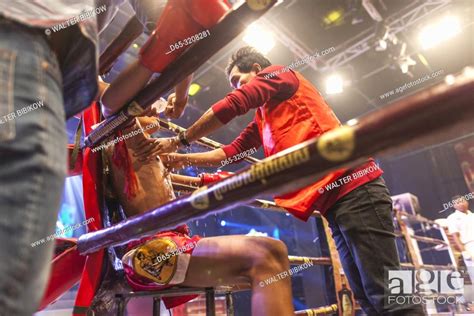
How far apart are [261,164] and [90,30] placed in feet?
1.53

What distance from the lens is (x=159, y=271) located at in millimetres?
1386

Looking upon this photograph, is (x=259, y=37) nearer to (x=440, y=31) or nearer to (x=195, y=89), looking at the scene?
(x=195, y=89)

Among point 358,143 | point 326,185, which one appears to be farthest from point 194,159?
point 358,143

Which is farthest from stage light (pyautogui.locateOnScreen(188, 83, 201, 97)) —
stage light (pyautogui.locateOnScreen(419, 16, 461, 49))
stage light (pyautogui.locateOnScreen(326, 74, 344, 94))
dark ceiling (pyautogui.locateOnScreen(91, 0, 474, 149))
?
stage light (pyautogui.locateOnScreen(419, 16, 461, 49))

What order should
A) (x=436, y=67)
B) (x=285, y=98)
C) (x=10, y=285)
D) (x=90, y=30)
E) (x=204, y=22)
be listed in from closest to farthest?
(x=10, y=285)
(x=90, y=30)
(x=204, y=22)
(x=285, y=98)
(x=436, y=67)

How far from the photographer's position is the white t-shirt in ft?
21.6

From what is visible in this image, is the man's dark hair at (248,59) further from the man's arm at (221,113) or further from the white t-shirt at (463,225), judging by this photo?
the white t-shirt at (463,225)

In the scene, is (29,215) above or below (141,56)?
below

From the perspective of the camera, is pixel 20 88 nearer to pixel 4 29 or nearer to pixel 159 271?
pixel 4 29

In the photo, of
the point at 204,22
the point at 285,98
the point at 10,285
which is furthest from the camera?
the point at 285,98

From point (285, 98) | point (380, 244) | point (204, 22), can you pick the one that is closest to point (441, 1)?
point (285, 98)

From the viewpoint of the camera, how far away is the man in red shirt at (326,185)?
1.43m

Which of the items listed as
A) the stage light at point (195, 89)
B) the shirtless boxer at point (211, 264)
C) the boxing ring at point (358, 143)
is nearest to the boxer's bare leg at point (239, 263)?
the shirtless boxer at point (211, 264)

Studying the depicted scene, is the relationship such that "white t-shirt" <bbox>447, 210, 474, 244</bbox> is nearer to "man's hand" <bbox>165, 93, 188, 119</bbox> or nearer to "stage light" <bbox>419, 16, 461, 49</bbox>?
"stage light" <bbox>419, 16, 461, 49</bbox>
